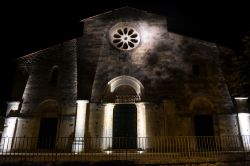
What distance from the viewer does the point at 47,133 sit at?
1703 cm

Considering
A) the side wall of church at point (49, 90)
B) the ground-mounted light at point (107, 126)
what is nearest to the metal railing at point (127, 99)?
the ground-mounted light at point (107, 126)

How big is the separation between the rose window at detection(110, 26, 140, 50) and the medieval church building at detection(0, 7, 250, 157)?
0.07 meters

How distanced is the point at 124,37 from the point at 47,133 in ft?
28.5

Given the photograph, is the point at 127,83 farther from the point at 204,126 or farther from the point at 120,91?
the point at 204,126

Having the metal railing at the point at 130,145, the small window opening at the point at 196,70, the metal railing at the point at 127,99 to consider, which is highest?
the small window opening at the point at 196,70

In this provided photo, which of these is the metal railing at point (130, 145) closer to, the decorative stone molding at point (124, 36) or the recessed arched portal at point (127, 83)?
the recessed arched portal at point (127, 83)

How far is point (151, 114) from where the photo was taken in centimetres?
1648

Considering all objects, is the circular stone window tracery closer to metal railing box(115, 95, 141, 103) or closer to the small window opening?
metal railing box(115, 95, 141, 103)

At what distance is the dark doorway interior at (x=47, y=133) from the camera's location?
16.8 metres

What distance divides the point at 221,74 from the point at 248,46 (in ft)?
8.92

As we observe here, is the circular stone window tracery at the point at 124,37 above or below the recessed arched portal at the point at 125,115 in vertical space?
above

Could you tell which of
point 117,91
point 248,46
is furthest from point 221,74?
point 117,91

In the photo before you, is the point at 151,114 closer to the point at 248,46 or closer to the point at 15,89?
the point at 248,46

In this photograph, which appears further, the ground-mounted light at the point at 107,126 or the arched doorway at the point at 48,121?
the arched doorway at the point at 48,121
